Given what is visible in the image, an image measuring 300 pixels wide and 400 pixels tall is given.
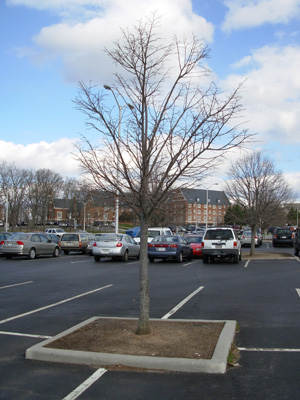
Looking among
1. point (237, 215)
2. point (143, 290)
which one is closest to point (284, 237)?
point (237, 215)

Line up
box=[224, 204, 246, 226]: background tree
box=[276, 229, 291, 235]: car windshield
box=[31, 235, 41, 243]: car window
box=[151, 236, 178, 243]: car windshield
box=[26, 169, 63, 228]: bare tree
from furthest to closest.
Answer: box=[26, 169, 63, 228]: bare tree → box=[276, 229, 291, 235]: car windshield → box=[224, 204, 246, 226]: background tree → box=[31, 235, 41, 243]: car window → box=[151, 236, 178, 243]: car windshield

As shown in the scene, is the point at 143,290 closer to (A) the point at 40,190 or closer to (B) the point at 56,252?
(B) the point at 56,252

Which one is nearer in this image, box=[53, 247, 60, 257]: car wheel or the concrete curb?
the concrete curb

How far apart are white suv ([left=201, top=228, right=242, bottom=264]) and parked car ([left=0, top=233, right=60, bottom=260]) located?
9786 mm

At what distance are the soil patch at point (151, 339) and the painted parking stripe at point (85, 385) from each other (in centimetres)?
48

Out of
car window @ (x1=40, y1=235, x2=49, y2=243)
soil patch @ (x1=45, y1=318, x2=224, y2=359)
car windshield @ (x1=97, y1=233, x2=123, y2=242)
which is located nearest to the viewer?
soil patch @ (x1=45, y1=318, x2=224, y2=359)

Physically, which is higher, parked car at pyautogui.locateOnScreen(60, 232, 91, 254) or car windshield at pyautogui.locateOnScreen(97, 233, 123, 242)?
car windshield at pyautogui.locateOnScreen(97, 233, 123, 242)

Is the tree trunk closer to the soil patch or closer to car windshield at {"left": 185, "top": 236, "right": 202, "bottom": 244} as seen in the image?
the soil patch

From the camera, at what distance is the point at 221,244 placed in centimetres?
2061

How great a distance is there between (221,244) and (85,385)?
16.6 metres

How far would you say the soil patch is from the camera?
5.43 m

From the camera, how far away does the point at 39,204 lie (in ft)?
261

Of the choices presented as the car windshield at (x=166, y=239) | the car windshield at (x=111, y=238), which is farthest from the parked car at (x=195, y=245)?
the car windshield at (x=111, y=238)

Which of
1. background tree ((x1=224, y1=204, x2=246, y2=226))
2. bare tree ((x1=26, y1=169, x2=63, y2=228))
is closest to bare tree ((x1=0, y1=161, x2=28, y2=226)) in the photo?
bare tree ((x1=26, y1=169, x2=63, y2=228))
